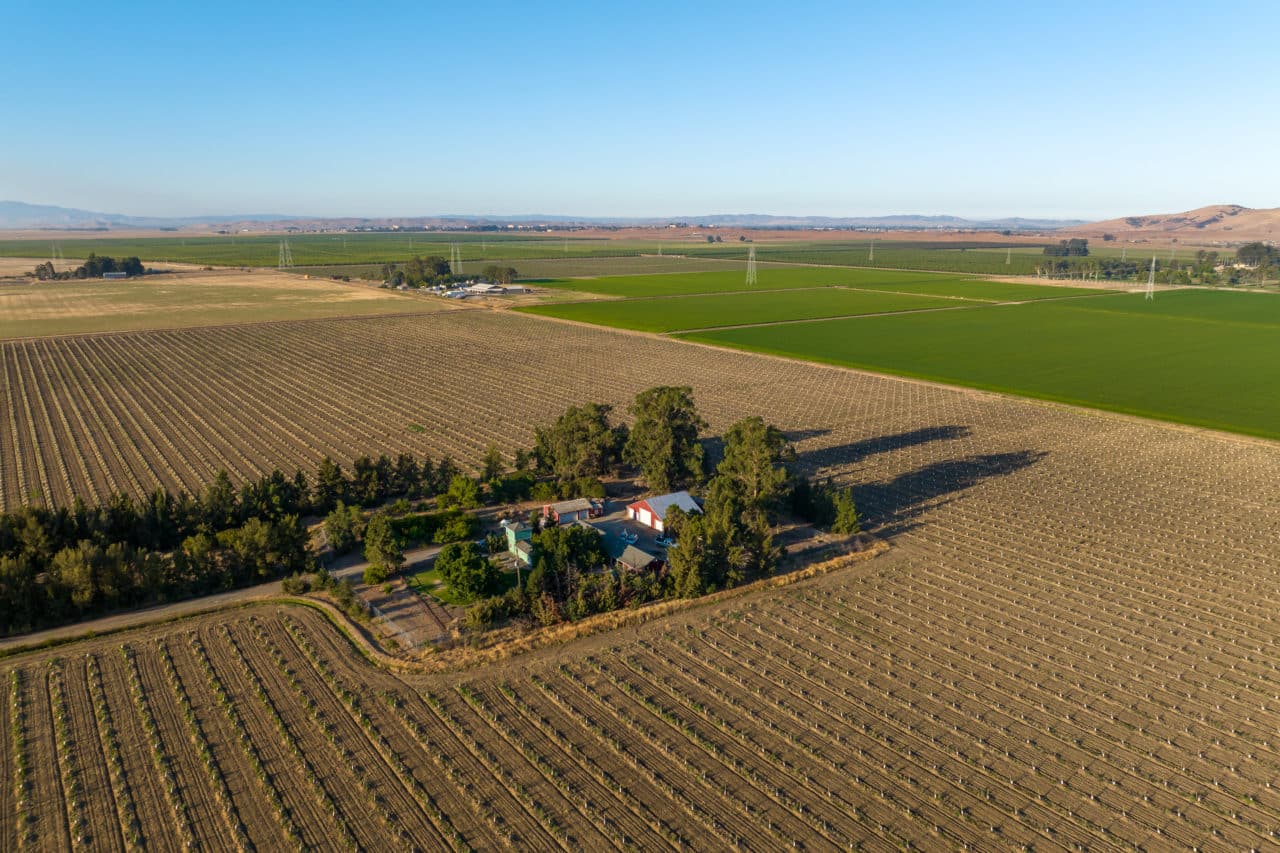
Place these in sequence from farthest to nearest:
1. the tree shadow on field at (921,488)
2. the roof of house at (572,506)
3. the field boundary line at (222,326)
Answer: the field boundary line at (222,326), the tree shadow on field at (921,488), the roof of house at (572,506)

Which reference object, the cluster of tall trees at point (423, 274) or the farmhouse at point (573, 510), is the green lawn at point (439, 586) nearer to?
the farmhouse at point (573, 510)

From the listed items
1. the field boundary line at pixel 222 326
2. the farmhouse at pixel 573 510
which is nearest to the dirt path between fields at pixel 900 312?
the field boundary line at pixel 222 326

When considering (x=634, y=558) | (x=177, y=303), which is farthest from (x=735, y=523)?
(x=177, y=303)

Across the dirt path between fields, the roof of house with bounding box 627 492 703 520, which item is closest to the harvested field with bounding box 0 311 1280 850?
the roof of house with bounding box 627 492 703 520

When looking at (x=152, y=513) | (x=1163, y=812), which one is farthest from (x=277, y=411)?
(x=1163, y=812)

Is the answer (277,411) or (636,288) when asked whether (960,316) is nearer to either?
(636,288)

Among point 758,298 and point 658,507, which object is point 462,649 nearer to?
point 658,507
